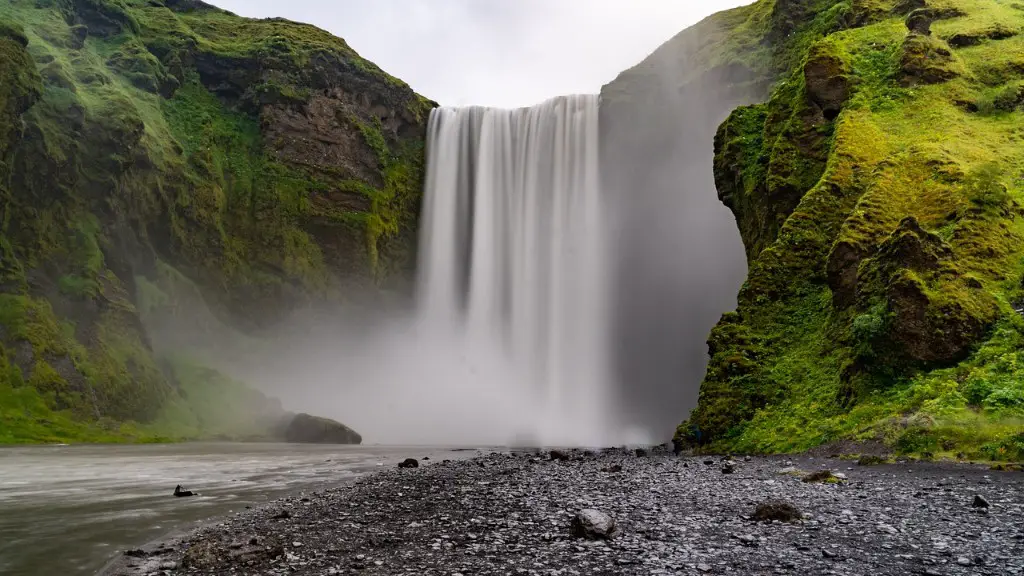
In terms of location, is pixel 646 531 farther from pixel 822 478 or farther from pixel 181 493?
pixel 181 493

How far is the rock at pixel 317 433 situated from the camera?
4841 centimetres

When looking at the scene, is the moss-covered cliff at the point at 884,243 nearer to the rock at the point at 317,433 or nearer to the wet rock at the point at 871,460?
the wet rock at the point at 871,460

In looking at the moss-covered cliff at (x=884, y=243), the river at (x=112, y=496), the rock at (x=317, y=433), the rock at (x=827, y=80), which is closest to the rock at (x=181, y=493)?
the river at (x=112, y=496)

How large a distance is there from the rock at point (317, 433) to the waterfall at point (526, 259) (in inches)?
647

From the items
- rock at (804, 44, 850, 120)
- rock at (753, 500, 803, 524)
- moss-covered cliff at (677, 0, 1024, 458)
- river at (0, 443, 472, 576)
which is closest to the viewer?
rock at (753, 500, 803, 524)

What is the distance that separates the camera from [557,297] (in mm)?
65750

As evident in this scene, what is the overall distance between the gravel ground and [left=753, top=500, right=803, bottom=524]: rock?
167 mm

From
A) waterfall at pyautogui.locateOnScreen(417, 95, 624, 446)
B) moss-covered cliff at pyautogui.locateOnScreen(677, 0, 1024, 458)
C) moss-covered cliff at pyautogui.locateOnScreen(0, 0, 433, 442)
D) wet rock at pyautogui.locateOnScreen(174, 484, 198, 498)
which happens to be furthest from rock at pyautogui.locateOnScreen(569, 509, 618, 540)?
waterfall at pyautogui.locateOnScreen(417, 95, 624, 446)

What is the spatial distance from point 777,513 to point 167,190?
6648 cm

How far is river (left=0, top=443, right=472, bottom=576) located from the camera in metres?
9.09

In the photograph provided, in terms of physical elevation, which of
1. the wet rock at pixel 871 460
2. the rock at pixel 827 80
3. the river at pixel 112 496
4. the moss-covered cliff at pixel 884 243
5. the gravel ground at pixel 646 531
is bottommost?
the river at pixel 112 496

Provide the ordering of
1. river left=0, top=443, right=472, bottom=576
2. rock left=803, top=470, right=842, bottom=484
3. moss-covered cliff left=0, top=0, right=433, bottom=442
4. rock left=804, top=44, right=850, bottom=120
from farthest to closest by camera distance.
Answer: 1. moss-covered cliff left=0, top=0, right=433, bottom=442
2. rock left=804, top=44, right=850, bottom=120
3. rock left=803, top=470, right=842, bottom=484
4. river left=0, top=443, right=472, bottom=576

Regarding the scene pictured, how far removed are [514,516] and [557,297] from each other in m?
56.1

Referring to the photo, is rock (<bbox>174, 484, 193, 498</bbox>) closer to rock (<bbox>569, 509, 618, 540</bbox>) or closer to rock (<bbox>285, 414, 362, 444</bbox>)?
rock (<bbox>569, 509, 618, 540</bbox>)
